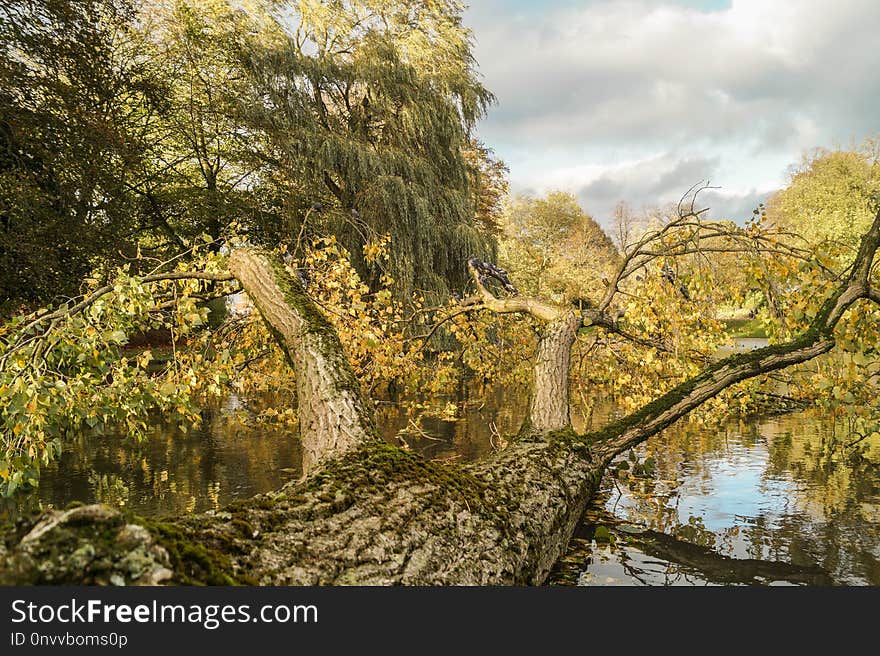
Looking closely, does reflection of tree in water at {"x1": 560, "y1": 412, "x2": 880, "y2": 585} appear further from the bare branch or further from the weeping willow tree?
the weeping willow tree

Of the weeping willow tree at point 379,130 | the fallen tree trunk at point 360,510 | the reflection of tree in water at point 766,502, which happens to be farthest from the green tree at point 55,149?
the reflection of tree in water at point 766,502

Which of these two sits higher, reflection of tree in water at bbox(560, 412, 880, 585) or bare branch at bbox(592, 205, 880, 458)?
bare branch at bbox(592, 205, 880, 458)

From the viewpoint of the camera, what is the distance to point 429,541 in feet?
9.25

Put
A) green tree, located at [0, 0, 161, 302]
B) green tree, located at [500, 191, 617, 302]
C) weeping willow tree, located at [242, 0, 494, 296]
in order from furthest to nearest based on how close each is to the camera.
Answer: green tree, located at [500, 191, 617, 302] < weeping willow tree, located at [242, 0, 494, 296] < green tree, located at [0, 0, 161, 302]

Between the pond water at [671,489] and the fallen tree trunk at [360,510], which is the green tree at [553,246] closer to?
the pond water at [671,489]

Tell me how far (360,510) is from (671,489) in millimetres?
4721

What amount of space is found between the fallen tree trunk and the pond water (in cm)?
→ 74

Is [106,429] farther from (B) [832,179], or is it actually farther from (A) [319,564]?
(B) [832,179]

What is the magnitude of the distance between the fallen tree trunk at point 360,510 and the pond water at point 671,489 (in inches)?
29.1

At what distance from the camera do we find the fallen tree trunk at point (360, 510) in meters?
1.73

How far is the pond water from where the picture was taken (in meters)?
4.47

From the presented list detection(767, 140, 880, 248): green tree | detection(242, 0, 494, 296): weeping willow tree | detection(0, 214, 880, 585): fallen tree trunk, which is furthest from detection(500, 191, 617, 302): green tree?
detection(0, 214, 880, 585): fallen tree trunk

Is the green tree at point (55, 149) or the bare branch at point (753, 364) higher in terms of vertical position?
the green tree at point (55, 149)

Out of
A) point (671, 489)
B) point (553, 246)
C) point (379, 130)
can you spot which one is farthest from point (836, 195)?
point (671, 489)
